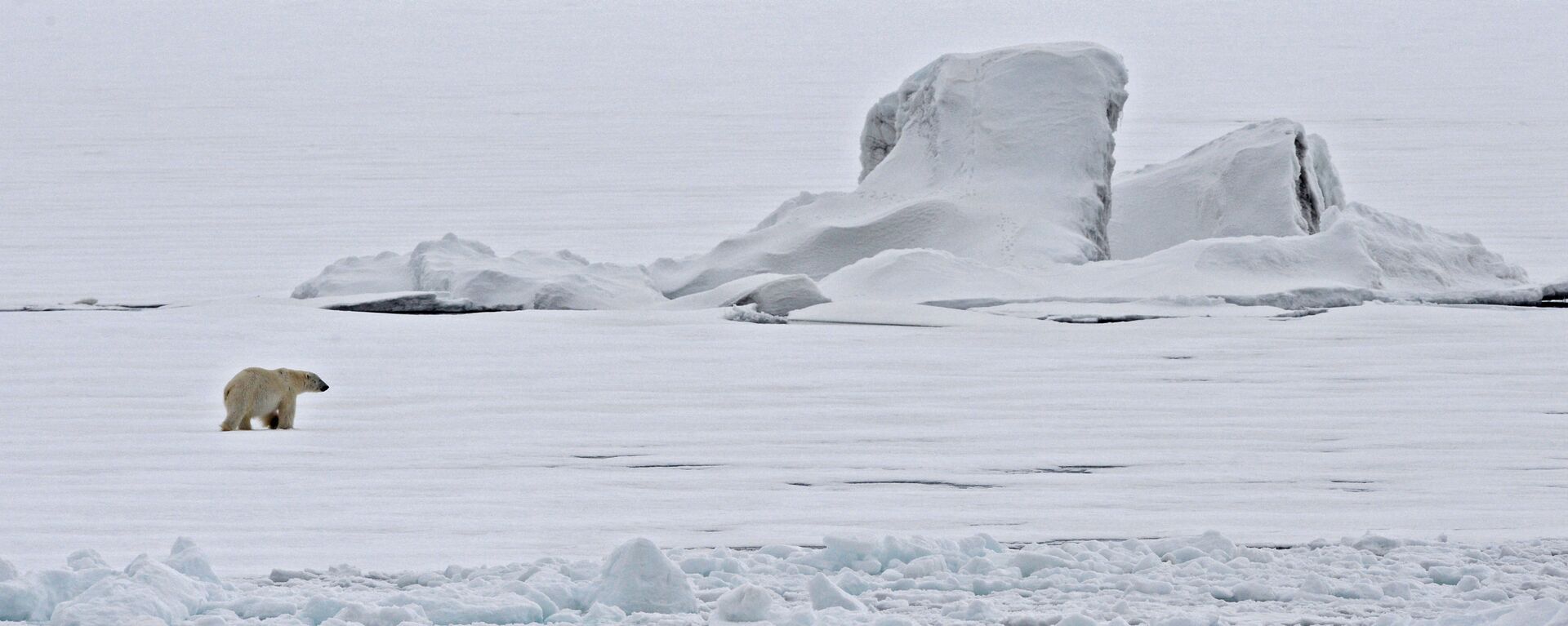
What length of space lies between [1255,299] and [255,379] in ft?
19.5

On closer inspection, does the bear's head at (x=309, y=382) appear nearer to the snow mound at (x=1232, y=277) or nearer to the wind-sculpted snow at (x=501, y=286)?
the wind-sculpted snow at (x=501, y=286)

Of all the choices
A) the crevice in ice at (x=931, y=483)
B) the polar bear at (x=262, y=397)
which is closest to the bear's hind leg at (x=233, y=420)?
the polar bear at (x=262, y=397)

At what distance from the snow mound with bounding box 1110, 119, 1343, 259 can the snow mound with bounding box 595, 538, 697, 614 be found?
885 centimetres

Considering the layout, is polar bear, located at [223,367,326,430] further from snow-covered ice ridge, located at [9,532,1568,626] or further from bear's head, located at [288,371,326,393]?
snow-covered ice ridge, located at [9,532,1568,626]

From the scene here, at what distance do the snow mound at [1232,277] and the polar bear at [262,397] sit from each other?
4192 millimetres

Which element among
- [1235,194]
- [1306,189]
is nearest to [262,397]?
[1235,194]

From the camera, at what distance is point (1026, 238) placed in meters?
11.8

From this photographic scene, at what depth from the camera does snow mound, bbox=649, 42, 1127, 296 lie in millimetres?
11969

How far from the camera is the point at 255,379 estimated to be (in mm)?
7312

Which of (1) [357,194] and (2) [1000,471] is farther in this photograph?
(1) [357,194]

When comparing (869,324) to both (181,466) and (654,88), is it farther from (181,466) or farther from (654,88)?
(654,88)

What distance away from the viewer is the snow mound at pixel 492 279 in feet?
36.6

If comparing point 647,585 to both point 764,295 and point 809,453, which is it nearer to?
point 809,453

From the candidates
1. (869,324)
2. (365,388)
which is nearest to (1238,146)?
(869,324)
